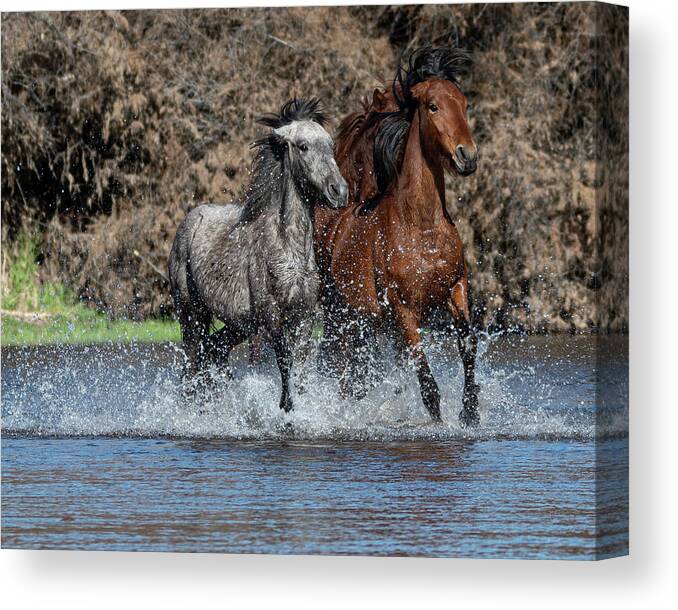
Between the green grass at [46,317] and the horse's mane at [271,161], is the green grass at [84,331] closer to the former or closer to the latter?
the green grass at [46,317]

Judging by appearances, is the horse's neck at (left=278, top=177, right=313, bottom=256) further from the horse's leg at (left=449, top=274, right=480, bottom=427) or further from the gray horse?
the horse's leg at (left=449, top=274, right=480, bottom=427)

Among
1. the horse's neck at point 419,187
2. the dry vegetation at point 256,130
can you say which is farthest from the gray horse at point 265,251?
the horse's neck at point 419,187

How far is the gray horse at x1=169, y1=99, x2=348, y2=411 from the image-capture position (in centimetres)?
1172

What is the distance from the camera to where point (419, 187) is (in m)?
11.5

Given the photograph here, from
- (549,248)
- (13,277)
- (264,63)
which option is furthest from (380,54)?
(13,277)

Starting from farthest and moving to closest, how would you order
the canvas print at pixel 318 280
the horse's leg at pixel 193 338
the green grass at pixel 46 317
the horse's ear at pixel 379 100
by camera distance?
1. the green grass at pixel 46 317
2. the horse's leg at pixel 193 338
3. the horse's ear at pixel 379 100
4. the canvas print at pixel 318 280

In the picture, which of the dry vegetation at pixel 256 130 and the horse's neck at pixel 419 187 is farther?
the horse's neck at pixel 419 187

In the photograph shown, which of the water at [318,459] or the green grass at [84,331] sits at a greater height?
the green grass at [84,331]

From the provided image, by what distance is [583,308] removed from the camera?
10.7 meters

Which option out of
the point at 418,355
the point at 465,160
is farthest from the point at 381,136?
the point at 418,355

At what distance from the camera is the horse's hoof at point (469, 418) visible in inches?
447

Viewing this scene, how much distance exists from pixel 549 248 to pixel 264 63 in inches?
75.8

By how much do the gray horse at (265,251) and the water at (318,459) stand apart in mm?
224

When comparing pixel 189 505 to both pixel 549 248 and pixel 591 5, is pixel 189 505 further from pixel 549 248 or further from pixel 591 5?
pixel 591 5
